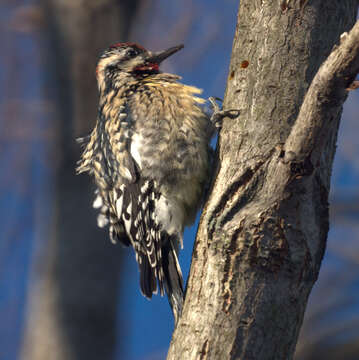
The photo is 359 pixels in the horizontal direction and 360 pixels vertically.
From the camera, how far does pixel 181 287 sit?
2965 mm

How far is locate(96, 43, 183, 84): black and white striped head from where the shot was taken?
3865 millimetres

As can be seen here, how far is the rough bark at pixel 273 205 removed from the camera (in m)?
1.98

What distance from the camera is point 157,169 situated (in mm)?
3053

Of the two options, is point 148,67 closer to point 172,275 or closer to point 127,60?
point 127,60

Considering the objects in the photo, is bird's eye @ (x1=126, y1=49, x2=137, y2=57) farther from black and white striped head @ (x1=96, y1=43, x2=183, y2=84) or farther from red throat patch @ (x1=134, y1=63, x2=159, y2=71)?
red throat patch @ (x1=134, y1=63, x2=159, y2=71)

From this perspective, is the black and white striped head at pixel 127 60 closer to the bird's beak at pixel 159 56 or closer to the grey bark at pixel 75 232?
the bird's beak at pixel 159 56

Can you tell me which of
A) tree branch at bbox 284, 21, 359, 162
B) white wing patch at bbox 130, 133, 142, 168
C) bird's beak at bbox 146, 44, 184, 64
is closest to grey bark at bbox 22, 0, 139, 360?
bird's beak at bbox 146, 44, 184, 64

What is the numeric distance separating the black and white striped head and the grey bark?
0.83m

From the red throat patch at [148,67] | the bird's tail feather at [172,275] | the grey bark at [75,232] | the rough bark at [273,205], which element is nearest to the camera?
the rough bark at [273,205]

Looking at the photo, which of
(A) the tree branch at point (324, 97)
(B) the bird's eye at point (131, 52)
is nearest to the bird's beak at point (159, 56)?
(B) the bird's eye at point (131, 52)

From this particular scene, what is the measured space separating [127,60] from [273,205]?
2.16m

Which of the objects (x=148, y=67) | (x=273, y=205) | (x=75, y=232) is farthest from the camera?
(x=75, y=232)

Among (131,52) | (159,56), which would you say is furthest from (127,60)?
(159,56)

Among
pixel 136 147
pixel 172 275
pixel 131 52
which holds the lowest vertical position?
pixel 172 275
